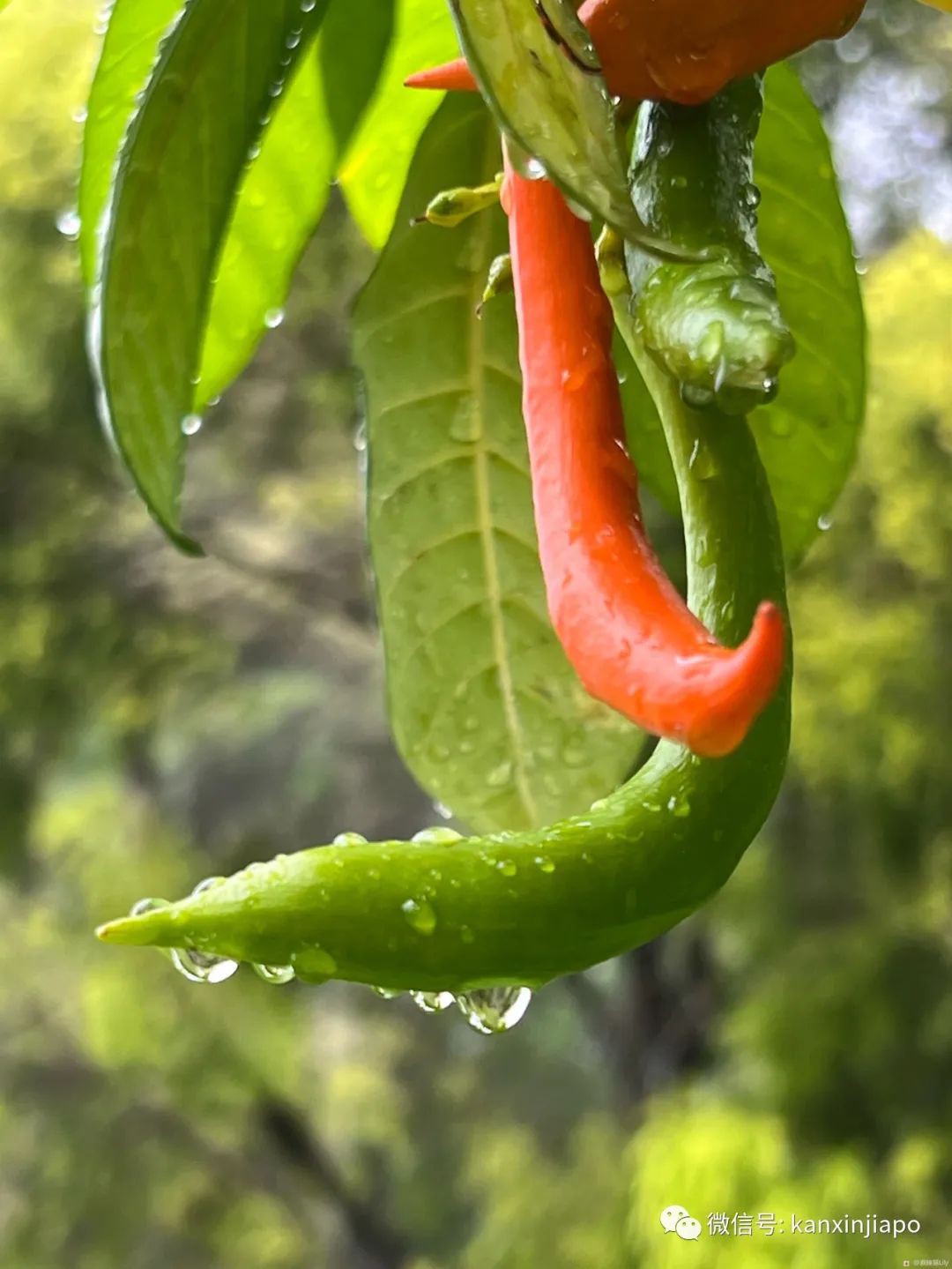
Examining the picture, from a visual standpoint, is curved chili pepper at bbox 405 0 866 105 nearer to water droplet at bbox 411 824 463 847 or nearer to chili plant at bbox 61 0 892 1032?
chili plant at bbox 61 0 892 1032

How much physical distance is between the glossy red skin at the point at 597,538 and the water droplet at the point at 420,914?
36 mm

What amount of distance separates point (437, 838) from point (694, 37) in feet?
0.40

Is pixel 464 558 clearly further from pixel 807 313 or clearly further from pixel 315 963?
pixel 315 963

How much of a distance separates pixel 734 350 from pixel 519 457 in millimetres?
225

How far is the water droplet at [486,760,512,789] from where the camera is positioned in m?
0.36

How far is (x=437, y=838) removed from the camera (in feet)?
0.57

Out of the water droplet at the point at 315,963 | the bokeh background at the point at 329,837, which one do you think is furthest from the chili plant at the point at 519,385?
the bokeh background at the point at 329,837

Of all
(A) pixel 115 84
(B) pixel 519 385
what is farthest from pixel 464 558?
(A) pixel 115 84

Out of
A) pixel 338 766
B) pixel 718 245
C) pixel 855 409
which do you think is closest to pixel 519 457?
pixel 855 409

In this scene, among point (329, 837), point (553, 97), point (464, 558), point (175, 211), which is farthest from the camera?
point (329, 837)

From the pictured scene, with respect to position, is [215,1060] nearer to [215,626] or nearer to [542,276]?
[215,626]

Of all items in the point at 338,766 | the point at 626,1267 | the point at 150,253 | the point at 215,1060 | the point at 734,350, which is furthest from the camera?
the point at 338,766

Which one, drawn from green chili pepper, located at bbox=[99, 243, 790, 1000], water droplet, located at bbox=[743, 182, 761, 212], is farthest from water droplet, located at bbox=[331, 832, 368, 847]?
water droplet, located at bbox=[743, 182, 761, 212]

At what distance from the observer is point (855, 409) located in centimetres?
34
